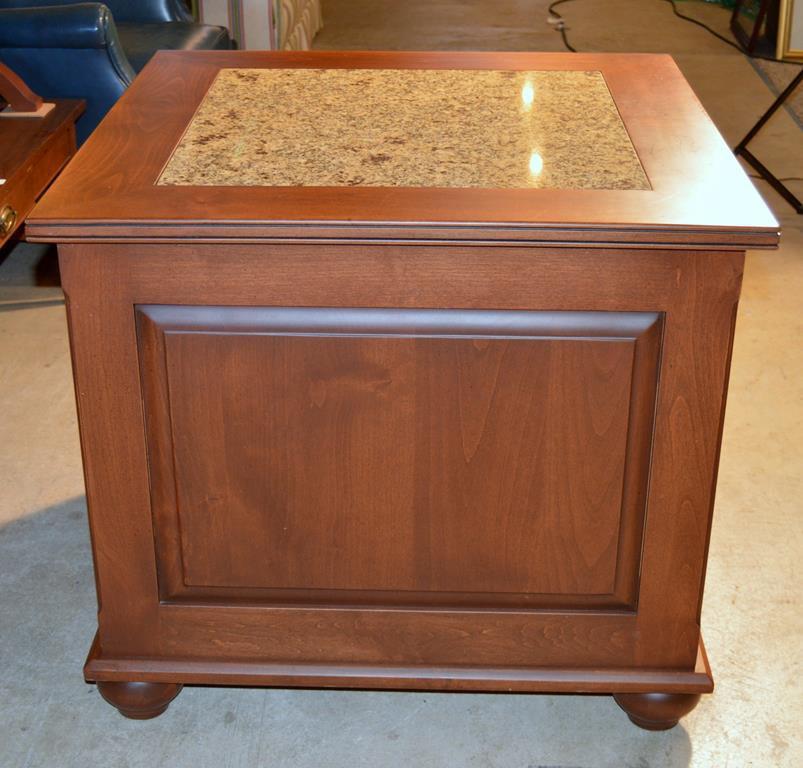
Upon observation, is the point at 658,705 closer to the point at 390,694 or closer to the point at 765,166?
the point at 390,694

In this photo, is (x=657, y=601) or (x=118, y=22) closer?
(x=657, y=601)

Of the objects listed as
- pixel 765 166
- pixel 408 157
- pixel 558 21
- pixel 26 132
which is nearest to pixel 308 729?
pixel 408 157

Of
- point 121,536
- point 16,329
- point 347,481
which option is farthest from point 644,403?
point 16,329

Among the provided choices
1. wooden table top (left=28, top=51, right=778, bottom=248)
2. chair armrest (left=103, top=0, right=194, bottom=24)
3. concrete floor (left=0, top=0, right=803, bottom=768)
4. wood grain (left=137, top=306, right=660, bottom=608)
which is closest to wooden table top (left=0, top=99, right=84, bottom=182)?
concrete floor (left=0, top=0, right=803, bottom=768)

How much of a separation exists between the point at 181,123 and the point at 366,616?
73 centimetres

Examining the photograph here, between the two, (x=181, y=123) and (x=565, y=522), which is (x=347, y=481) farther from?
(x=181, y=123)

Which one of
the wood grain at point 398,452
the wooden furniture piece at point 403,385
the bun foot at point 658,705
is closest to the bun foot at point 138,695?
the wooden furniture piece at point 403,385

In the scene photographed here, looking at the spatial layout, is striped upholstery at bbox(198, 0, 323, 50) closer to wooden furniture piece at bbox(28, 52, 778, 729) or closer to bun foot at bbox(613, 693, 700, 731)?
wooden furniture piece at bbox(28, 52, 778, 729)

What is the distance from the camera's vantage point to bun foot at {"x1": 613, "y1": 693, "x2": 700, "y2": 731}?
1655 millimetres

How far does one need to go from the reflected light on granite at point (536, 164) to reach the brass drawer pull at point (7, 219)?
1.26 m

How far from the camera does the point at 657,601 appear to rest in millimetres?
1574

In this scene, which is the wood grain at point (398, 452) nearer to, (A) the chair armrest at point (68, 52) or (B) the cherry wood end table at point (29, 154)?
(B) the cherry wood end table at point (29, 154)

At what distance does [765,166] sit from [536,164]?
2666mm

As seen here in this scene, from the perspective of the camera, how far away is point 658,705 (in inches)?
65.2
